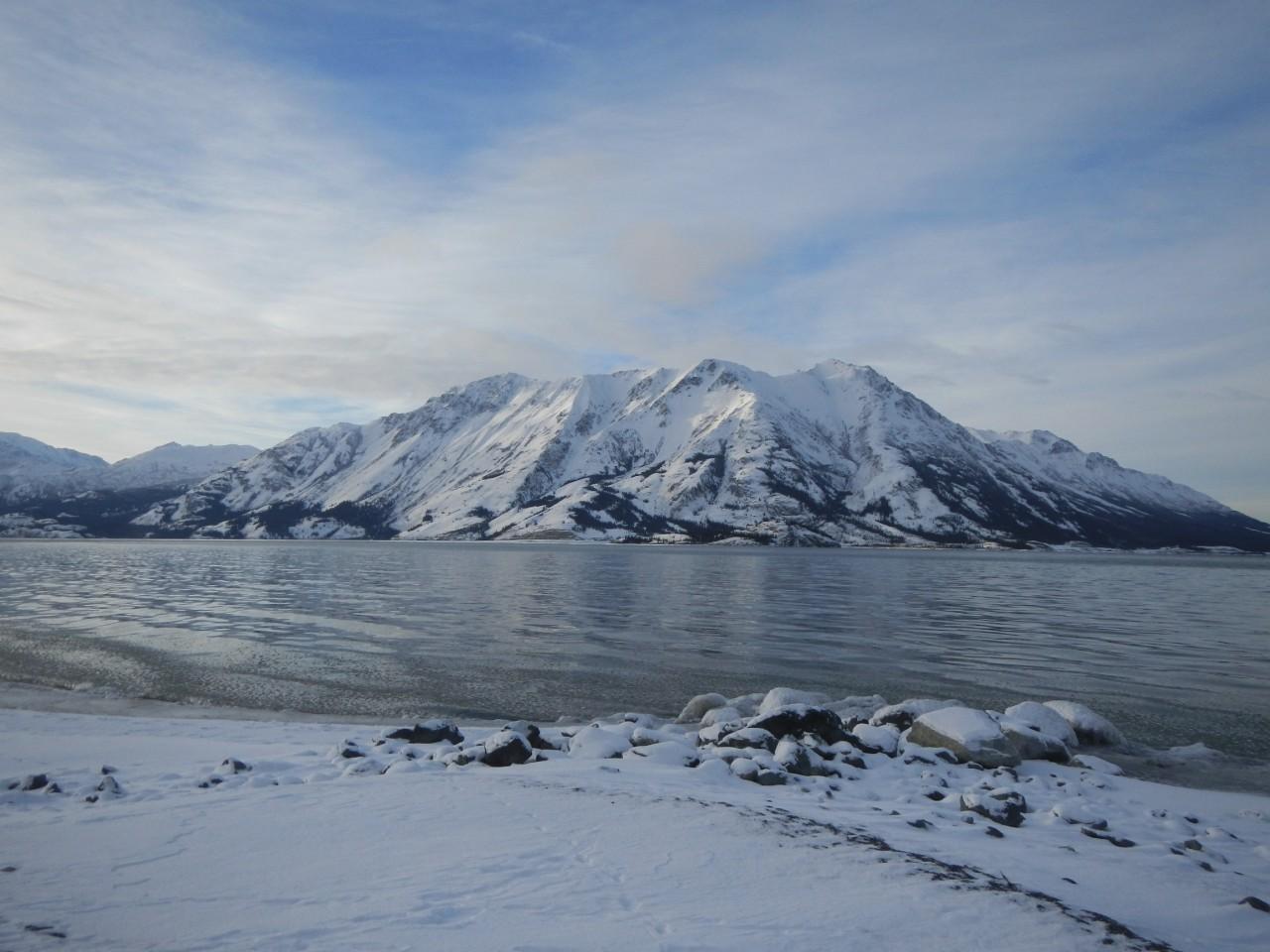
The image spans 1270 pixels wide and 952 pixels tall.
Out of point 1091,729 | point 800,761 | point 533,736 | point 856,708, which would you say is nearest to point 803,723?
point 800,761

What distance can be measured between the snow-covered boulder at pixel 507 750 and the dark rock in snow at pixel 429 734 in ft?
7.20

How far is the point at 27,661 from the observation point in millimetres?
31406

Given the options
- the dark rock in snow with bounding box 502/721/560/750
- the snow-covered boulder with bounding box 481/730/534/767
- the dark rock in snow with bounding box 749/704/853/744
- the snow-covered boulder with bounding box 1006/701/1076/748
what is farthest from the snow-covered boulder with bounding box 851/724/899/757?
the snow-covered boulder with bounding box 481/730/534/767

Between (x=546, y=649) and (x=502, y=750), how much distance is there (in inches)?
827

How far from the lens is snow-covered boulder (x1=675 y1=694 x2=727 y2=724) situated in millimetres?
23619

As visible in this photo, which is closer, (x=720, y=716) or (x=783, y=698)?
(x=720, y=716)

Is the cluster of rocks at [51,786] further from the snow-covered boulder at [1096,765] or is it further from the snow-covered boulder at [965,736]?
the snow-covered boulder at [1096,765]

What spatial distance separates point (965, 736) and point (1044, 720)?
165 inches

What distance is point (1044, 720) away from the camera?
20.9 m

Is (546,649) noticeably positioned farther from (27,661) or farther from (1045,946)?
(1045,946)

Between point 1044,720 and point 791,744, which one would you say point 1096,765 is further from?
point 791,744

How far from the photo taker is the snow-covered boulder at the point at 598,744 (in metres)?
17.4

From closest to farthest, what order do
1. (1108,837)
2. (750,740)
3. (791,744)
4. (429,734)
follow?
(1108,837) < (791,744) < (750,740) < (429,734)

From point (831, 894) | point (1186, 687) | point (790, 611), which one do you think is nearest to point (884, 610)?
point (790, 611)
